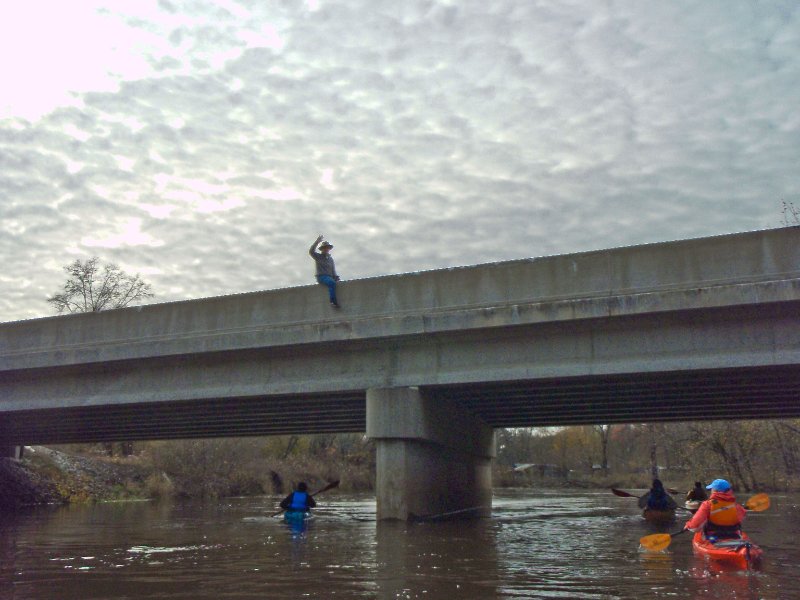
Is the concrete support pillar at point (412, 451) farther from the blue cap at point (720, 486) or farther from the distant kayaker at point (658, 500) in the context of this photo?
the blue cap at point (720, 486)

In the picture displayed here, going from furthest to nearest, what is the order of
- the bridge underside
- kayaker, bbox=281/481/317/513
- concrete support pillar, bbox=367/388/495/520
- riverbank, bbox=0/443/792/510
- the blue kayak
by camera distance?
riverbank, bbox=0/443/792/510 → kayaker, bbox=281/481/317/513 → the blue kayak → the bridge underside → concrete support pillar, bbox=367/388/495/520

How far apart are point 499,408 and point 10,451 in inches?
799

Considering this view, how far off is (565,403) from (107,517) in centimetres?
1389

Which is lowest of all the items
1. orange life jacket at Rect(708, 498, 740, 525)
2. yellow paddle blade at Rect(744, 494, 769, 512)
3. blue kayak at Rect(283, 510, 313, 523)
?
blue kayak at Rect(283, 510, 313, 523)

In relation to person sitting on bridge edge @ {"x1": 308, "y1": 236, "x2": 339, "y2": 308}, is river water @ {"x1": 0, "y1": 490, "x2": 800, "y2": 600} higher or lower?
lower

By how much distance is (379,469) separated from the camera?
16984 mm

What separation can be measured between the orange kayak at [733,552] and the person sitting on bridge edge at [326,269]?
9.66 meters

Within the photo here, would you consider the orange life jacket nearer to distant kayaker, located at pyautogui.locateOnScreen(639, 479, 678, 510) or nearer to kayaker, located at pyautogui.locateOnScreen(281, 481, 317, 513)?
distant kayaker, located at pyautogui.locateOnScreen(639, 479, 678, 510)

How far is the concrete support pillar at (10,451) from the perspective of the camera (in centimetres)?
2900

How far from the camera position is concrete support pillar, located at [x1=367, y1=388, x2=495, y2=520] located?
16.5 metres

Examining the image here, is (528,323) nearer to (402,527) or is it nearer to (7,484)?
(402,527)

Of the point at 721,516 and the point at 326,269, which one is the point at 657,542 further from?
the point at 326,269

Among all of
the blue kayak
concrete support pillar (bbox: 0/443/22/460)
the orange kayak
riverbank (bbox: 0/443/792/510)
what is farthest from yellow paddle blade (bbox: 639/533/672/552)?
concrete support pillar (bbox: 0/443/22/460)

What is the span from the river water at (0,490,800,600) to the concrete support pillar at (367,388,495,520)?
0.63 meters
